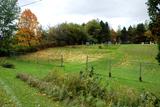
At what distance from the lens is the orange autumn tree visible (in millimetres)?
91312

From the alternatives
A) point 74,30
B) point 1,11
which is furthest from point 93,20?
point 1,11

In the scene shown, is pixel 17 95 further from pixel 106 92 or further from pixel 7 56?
pixel 7 56

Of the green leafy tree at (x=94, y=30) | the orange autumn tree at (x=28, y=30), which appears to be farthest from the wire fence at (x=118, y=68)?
the green leafy tree at (x=94, y=30)

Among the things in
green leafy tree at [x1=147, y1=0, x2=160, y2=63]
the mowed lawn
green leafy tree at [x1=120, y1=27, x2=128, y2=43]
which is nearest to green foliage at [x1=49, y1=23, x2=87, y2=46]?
the mowed lawn

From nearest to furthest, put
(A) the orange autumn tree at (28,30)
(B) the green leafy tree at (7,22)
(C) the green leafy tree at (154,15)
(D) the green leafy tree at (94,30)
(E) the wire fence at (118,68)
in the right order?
(C) the green leafy tree at (154,15) → (E) the wire fence at (118,68) → (B) the green leafy tree at (7,22) → (A) the orange autumn tree at (28,30) → (D) the green leafy tree at (94,30)

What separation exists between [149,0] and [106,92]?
13470 millimetres

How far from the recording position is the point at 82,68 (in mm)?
48812

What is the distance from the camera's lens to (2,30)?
80938 mm

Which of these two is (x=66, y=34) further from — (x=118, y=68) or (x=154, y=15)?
(x=154, y=15)

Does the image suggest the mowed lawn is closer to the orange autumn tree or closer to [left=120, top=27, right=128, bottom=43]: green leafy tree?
the orange autumn tree

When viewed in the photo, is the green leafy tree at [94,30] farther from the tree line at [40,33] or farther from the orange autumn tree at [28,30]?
the orange autumn tree at [28,30]

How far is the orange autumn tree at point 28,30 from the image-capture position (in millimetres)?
91312

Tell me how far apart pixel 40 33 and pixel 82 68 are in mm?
50371

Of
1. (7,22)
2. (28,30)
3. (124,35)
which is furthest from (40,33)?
(124,35)
